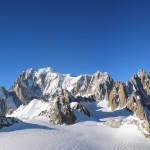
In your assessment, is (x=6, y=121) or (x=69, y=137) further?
(x=6, y=121)

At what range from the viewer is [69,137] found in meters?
49.7

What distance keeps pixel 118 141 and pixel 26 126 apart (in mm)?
13898

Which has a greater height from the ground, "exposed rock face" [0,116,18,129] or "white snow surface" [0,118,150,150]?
"exposed rock face" [0,116,18,129]

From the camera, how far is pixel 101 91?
189m

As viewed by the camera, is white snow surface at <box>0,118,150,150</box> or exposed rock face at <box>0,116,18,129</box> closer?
white snow surface at <box>0,118,150,150</box>

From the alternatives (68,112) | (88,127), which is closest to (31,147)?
(88,127)

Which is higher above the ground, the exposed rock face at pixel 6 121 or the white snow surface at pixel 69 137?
the exposed rock face at pixel 6 121

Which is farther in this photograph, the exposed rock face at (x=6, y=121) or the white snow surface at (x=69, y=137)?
the exposed rock face at (x=6, y=121)

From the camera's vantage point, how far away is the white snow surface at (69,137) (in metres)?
43.8

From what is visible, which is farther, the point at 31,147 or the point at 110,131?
the point at 110,131

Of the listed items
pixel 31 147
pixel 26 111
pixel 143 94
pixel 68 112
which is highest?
pixel 143 94

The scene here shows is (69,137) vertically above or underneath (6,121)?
underneath

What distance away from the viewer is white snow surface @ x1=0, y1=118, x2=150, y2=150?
43750mm

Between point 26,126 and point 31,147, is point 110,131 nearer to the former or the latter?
point 26,126
